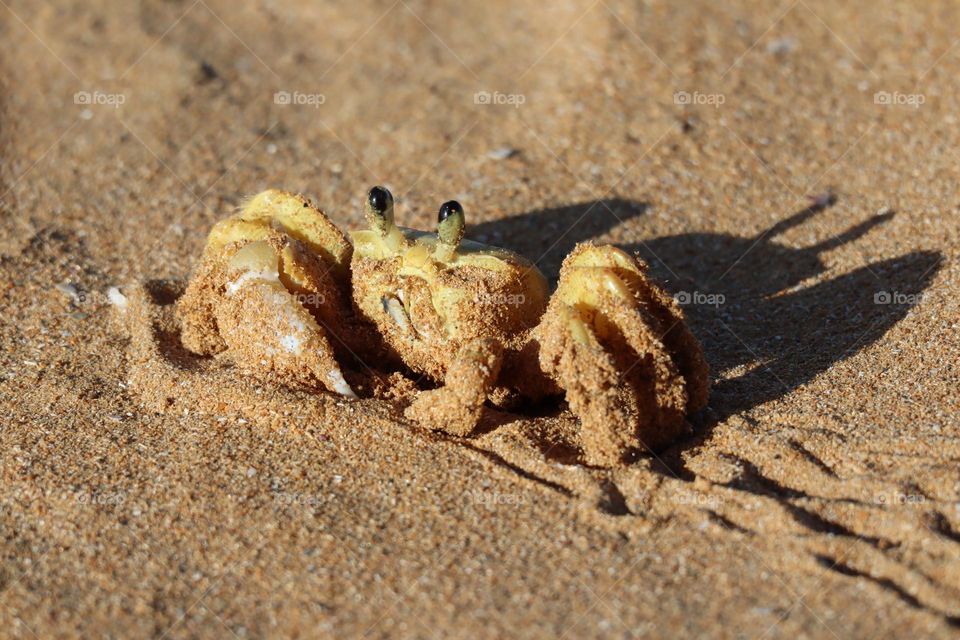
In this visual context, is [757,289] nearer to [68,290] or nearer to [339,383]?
[339,383]

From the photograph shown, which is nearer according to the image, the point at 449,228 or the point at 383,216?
the point at 449,228

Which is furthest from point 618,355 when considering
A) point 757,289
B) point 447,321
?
point 757,289

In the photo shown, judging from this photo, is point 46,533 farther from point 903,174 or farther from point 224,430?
point 903,174

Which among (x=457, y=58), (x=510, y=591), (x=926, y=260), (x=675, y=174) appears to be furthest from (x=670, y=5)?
(x=510, y=591)

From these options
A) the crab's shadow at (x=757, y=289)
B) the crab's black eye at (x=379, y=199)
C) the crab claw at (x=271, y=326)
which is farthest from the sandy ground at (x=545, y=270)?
the crab's black eye at (x=379, y=199)

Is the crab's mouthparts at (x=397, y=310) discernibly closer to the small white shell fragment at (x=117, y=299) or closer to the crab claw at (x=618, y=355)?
the crab claw at (x=618, y=355)

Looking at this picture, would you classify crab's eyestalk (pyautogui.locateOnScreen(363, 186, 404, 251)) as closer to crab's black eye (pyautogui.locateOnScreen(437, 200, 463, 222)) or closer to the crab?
the crab

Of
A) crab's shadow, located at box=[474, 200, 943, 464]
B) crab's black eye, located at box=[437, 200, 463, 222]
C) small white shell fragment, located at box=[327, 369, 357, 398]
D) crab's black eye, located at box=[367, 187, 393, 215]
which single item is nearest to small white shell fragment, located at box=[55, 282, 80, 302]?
small white shell fragment, located at box=[327, 369, 357, 398]
